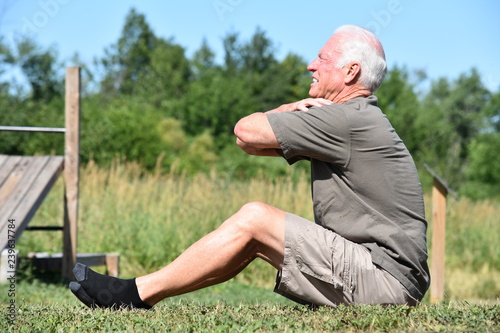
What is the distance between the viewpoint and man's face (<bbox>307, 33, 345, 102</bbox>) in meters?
3.19

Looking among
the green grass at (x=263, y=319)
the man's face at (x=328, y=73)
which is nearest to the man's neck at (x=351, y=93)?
the man's face at (x=328, y=73)

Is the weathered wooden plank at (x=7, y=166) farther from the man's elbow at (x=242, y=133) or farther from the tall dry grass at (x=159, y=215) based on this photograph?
the man's elbow at (x=242, y=133)

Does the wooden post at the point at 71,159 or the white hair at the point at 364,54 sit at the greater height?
the white hair at the point at 364,54

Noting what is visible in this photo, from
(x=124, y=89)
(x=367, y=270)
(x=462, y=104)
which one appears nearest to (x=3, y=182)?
(x=367, y=270)

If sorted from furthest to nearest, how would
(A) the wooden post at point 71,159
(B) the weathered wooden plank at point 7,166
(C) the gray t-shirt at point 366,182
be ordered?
(A) the wooden post at point 71,159, (B) the weathered wooden plank at point 7,166, (C) the gray t-shirt at point 366,182

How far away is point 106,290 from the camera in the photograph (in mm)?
2891

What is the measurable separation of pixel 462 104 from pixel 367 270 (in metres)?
41.4

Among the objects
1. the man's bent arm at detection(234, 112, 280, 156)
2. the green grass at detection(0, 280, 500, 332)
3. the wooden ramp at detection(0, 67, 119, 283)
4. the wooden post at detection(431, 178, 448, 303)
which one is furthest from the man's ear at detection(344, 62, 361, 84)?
the wooden post at detection(431, 178, 448, 303)

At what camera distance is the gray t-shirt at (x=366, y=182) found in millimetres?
2883

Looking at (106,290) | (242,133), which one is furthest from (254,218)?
(106,290)

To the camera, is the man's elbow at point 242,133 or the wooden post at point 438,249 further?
the wooden post at point 438,249

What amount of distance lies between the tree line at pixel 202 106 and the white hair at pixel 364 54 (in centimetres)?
1384

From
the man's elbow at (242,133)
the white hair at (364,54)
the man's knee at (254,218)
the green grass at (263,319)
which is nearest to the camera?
the green grass at (263,319)

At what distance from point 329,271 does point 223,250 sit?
47cm
